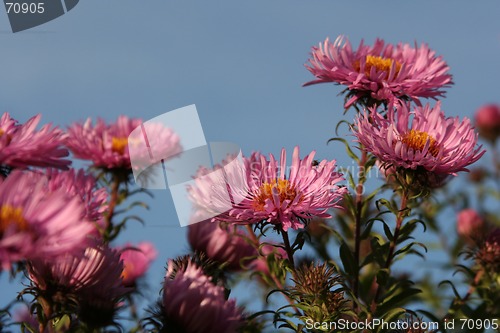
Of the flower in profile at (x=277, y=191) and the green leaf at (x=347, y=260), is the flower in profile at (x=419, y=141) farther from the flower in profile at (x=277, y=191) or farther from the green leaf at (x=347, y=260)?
the green leaf at (x=347, y=260)

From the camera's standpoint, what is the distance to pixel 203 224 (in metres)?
2.84

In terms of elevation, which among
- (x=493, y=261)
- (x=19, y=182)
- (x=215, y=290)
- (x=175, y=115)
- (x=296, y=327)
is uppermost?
(x=19, y=182)

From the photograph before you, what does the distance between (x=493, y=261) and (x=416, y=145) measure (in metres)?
0.84

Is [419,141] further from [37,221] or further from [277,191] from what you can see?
[37,221]

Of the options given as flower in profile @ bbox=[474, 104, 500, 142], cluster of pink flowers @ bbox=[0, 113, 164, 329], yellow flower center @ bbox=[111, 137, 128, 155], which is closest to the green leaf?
cluster of pink flowers @ bbox=[0, 113, 164, 329]

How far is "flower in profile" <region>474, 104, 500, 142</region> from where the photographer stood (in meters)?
6.16

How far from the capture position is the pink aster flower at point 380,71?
263 cm

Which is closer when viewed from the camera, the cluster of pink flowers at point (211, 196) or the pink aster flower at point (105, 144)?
the cluster of pink flowers at point (211, 196)

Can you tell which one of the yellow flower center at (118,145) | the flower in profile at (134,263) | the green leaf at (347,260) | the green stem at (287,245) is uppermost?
the yellow flower center at (118,145)

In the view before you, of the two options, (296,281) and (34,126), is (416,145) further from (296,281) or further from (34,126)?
(34,126)

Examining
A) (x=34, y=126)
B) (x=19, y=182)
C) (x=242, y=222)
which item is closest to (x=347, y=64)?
(x=242, y=222)

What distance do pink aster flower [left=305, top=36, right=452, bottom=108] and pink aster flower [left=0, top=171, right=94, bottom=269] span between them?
1.43 metres

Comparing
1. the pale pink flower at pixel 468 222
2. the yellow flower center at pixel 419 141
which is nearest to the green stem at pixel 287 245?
the yellow flower center at pixel 419 141

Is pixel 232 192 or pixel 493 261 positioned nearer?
pixel 232 192
